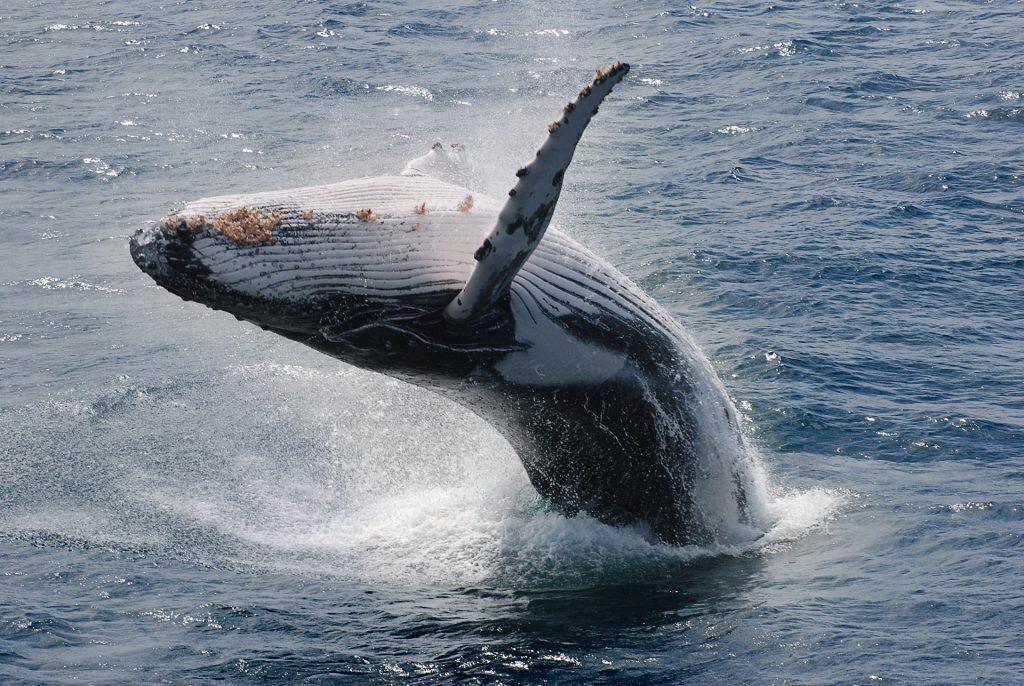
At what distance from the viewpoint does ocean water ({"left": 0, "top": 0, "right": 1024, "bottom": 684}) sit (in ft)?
30.5

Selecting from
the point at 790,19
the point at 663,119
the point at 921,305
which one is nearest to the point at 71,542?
the point at 921,305

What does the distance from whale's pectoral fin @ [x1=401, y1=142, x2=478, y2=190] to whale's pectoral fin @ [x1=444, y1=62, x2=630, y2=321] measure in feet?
7.33

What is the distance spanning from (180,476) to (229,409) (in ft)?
6.42

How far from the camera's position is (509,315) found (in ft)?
30.8

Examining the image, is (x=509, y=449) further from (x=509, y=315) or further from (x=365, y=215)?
(x=365, y=215)

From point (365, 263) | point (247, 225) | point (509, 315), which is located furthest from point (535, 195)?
point (247, 225)

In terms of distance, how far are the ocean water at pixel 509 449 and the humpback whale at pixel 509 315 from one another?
27.5 inches

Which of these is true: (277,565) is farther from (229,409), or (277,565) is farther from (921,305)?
(921,305)

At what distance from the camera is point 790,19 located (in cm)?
3325

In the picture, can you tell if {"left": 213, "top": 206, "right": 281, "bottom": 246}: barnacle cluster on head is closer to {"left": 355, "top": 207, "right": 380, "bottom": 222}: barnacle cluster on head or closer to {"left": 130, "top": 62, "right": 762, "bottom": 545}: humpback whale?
{"left": 130, "top": 62, "right": 762, "bottom": 545}: humpback whale

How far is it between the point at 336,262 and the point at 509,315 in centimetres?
Answer: 142

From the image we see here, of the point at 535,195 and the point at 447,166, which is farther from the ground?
the point at 535,195

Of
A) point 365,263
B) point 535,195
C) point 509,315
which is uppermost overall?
point 535,195

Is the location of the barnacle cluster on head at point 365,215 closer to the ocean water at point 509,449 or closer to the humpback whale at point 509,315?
the humpback whale at point 509,315
